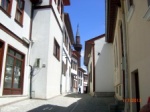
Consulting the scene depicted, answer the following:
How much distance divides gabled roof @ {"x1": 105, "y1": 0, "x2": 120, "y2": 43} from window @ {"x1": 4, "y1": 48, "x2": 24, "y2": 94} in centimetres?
555

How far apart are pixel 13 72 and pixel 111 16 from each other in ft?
21.9

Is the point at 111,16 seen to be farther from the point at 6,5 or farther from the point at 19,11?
the point at 6,5

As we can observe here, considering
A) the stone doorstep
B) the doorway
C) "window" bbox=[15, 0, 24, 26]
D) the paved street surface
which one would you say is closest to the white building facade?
"window" bbox=[15, 0, 24, 26]

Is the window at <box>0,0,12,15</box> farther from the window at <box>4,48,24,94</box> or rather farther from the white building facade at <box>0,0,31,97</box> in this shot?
the window at <box>4,48,24,94</box>

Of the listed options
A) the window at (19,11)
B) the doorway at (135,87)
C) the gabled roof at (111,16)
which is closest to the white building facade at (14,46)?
the window at (19,11)

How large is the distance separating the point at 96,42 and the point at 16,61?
9.08 m

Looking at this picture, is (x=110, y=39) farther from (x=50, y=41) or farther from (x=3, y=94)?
(x=3, y=94)

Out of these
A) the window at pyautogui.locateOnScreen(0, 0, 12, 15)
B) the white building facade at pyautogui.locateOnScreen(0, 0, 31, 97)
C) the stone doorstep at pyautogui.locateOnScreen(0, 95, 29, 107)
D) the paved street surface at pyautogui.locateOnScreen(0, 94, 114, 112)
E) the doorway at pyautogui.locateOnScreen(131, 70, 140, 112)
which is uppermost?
the window at pyautogui.locateOnScreen(0, 0, 12, 15)

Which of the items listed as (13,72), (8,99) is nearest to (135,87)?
(8,99)

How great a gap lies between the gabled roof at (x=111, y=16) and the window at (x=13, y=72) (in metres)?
5.55

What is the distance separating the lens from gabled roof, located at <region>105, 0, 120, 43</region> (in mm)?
10991

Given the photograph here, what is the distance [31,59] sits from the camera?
488 inches

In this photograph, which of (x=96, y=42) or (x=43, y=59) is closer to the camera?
(x=43, y=59)

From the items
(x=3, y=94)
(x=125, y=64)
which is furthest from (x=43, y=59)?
(x=125, y=64)
